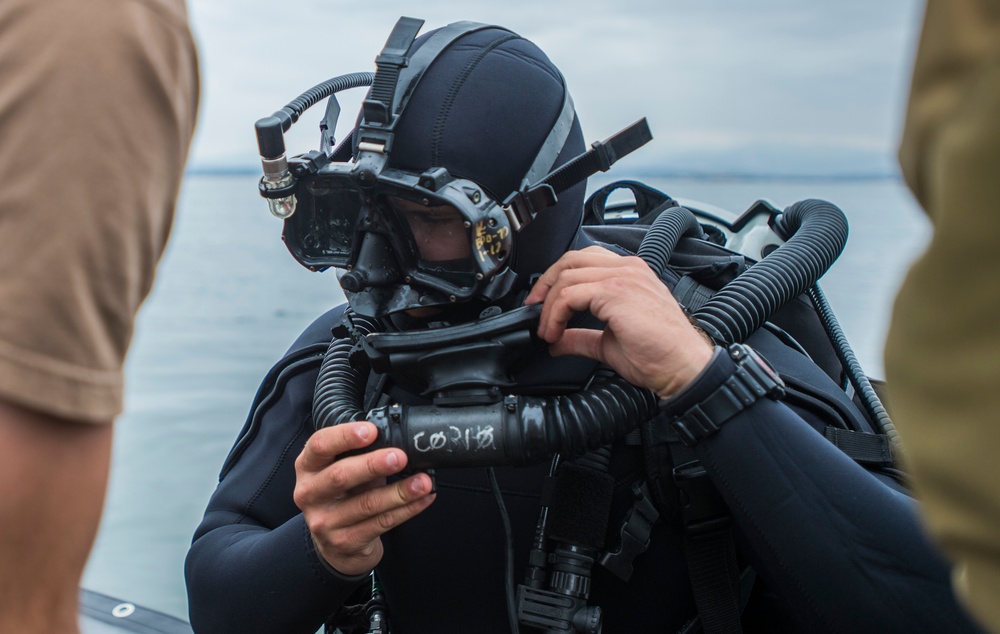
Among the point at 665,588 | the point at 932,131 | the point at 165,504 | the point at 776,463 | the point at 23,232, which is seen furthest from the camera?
the point at 165,504

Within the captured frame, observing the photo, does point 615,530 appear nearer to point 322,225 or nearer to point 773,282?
point 773,282

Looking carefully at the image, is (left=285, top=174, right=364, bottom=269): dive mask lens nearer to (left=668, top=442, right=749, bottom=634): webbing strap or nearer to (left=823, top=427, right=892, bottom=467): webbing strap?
(left=668, top=442, right=749, bottom=634): webbing strap

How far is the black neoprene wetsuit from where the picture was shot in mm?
1233

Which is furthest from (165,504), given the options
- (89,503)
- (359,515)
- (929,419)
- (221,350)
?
(929,419)

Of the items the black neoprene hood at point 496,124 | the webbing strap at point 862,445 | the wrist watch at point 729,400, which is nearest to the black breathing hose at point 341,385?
the black neoprene hood at point 496,124

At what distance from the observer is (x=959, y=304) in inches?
15.3

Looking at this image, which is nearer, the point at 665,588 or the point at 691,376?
the point at 691,376

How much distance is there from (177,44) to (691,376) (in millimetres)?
891

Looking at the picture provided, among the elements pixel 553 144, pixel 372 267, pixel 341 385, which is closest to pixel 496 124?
pixel 553 144

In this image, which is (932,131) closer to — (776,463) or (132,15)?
(132,15)

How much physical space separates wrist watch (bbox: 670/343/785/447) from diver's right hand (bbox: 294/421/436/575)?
380 millimetres

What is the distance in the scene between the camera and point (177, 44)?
0.59 m

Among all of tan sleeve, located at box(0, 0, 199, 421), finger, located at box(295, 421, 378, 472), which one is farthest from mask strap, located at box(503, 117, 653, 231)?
tan sleeve, located at box(0, 0, 199, 421)

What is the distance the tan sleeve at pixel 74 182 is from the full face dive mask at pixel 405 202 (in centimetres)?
79
